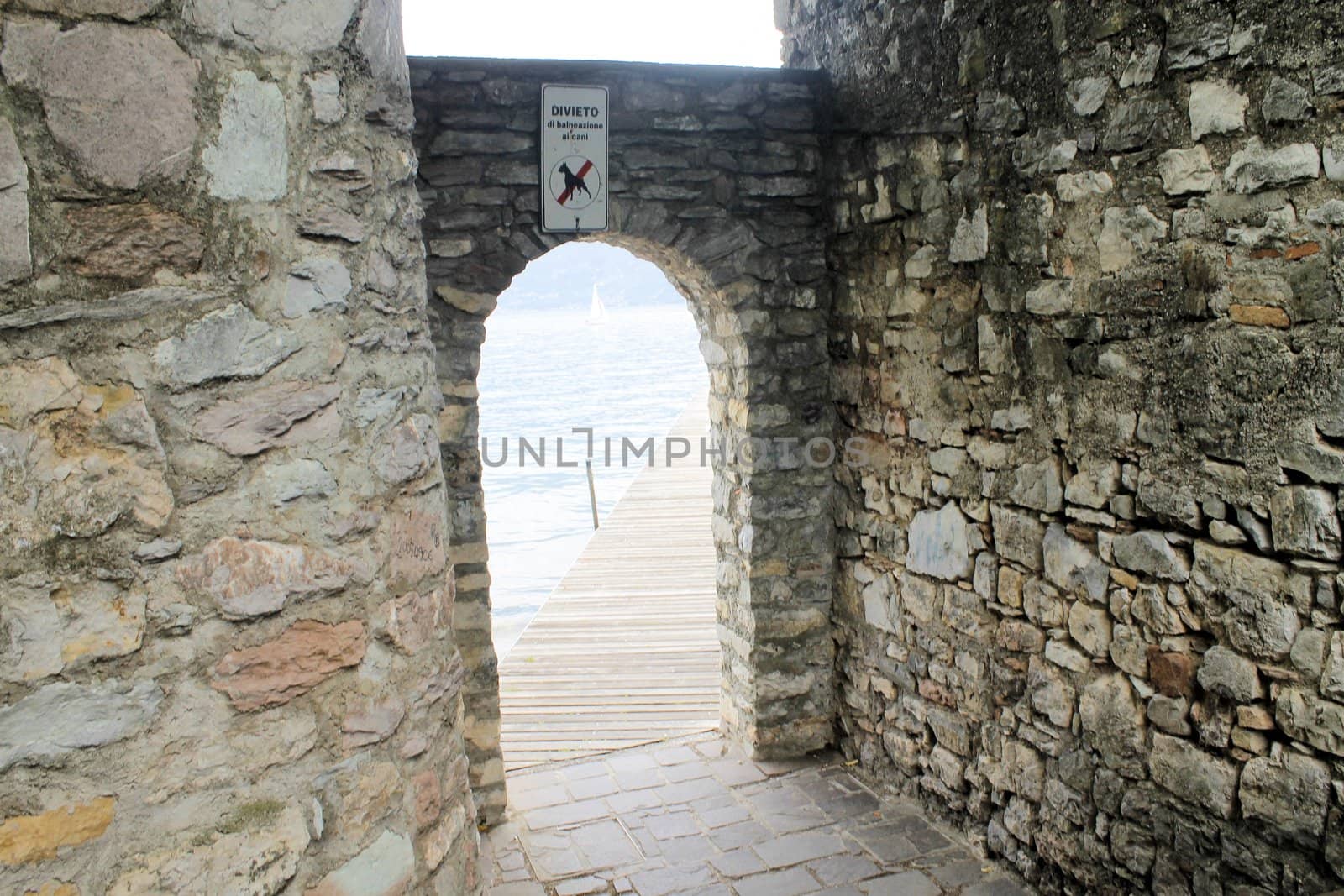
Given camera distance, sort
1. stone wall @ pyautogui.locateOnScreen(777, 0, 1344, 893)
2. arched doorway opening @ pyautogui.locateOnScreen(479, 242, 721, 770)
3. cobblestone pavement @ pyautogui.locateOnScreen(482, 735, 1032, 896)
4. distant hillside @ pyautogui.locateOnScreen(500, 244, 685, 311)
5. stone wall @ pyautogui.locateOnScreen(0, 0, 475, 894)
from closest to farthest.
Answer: stone wall @ pyautogui.locateOnScreen(0, 0, 475, 894)
stone wall @ pyautogui.locateOnScreen(777, 0, 1344, 893)
cobblestone pavement @ pyautogui.locateOnScreen(482, 735, 1032, 896)
arched doorway opening @ pyautogui.locateOnScreen(479, 242, 721, 770)
distant hillside @ pyautogui.locateOnScreen(500, 244, 685, 311)

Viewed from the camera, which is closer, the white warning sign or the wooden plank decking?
the white warning sign

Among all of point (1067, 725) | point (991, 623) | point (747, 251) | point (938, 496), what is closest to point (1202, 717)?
point (1067, 725)

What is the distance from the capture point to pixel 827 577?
15.7 ft

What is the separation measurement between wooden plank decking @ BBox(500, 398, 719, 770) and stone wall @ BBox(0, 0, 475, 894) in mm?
3687

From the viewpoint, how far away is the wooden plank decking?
17.5 feet

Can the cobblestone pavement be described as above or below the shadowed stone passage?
below

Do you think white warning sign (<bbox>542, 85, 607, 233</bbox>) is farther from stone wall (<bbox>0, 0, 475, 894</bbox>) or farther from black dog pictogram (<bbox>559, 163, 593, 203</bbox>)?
stone wall (<bbox>0, 0, 475, 894</bbox>)

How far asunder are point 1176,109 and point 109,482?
8.92ft

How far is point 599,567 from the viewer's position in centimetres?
771

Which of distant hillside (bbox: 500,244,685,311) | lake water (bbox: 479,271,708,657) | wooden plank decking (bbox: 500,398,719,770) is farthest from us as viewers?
distant hillside (bbox: 500,244,685,311)

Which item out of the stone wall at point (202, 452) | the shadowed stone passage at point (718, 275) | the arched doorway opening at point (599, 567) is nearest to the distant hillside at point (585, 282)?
the arched doorway opening at point (599, 567)

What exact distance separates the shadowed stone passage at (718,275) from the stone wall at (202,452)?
2.53 meters

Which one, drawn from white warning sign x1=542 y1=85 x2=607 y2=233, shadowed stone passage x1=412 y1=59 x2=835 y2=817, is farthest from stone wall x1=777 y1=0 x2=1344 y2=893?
white warning sign x1=542 y1=85 x2=607 y2=233

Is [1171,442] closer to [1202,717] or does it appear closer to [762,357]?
[1202,717]
